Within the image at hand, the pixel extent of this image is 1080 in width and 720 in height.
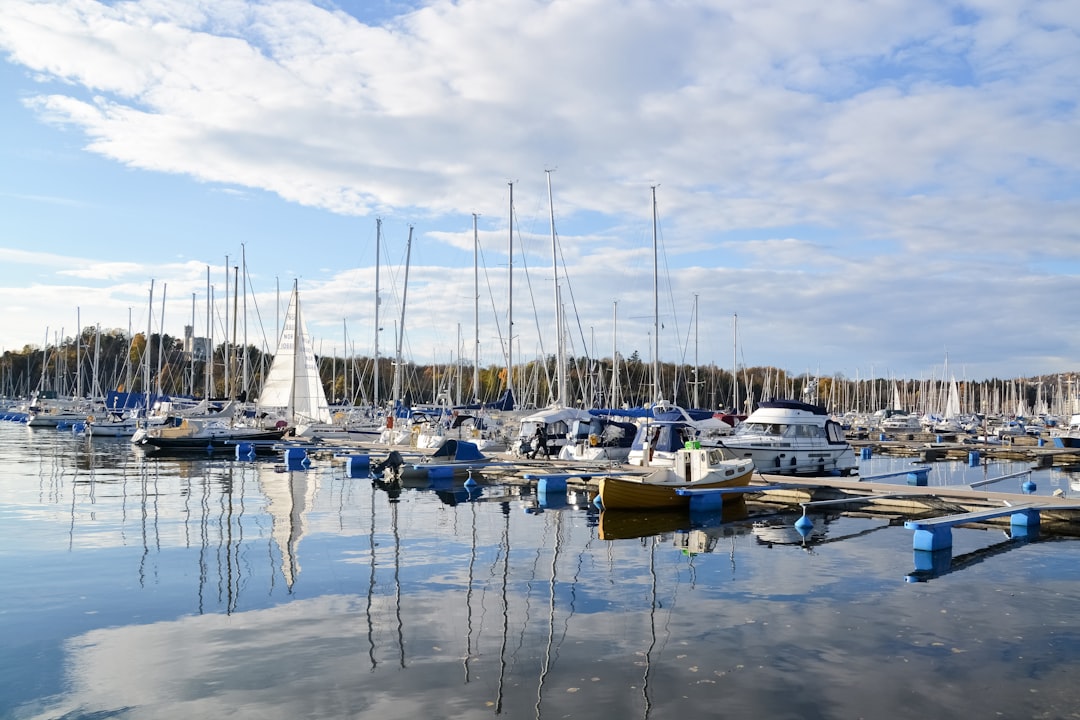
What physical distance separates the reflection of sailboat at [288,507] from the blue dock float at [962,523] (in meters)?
14.0

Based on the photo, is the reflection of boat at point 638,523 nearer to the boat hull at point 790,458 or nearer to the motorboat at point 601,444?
the boat hull at point 790,458

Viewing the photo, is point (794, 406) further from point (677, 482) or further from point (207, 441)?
point (207, 441)

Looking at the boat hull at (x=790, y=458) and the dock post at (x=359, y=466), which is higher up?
the boat hull at (x=790, y=458)

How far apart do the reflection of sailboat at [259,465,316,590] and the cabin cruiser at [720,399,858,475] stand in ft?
55.1

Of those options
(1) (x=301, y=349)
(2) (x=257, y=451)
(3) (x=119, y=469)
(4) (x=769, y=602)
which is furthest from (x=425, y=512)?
(1) (x=301, y=349)

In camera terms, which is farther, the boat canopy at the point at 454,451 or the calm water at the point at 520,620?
the boat canopy at the point at 454,451

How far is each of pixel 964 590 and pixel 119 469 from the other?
127 feet

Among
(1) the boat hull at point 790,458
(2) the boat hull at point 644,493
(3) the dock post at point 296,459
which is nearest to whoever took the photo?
(2) the boat hull at point 644,493

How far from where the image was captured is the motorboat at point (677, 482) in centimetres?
2747

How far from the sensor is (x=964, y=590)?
17.0 meters

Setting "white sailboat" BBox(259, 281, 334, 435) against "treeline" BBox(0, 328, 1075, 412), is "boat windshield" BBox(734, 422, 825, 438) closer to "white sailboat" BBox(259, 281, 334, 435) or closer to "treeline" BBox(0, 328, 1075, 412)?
"white sailboat" BBox(259, 281, 334, 435)

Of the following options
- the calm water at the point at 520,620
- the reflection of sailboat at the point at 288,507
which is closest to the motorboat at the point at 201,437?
the reflection of sailboat at the point at 288,507

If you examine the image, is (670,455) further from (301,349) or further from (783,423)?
(301,349)

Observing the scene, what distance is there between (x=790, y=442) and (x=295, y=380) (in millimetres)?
38949
